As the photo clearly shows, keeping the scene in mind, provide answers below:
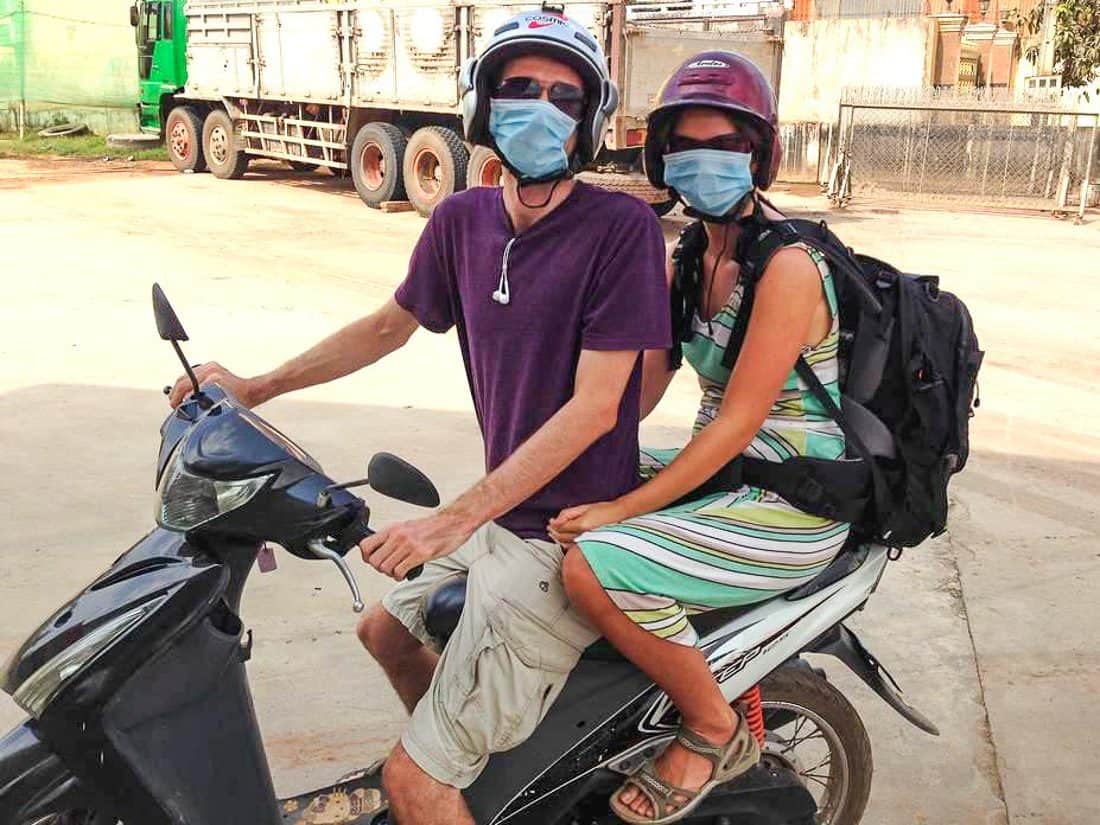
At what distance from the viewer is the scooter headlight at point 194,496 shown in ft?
6.55

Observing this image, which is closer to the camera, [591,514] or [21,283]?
[591,514]

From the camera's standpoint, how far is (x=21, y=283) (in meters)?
9.39

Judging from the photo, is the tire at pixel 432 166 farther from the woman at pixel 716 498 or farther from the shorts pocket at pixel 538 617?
the shorts pocket at pixel 538 617

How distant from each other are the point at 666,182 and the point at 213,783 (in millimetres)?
1484

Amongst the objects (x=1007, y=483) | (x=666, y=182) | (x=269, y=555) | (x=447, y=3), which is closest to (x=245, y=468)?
(x=269, y=555)

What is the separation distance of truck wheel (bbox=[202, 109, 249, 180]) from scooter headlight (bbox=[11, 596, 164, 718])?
631 inches

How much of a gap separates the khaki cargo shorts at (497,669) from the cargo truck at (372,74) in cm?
963

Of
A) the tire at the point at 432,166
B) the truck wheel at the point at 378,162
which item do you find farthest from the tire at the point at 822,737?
the truck wheel at the point at 378,162

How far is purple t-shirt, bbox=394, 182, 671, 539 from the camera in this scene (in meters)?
2.24

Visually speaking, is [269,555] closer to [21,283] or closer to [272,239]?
[21,283]

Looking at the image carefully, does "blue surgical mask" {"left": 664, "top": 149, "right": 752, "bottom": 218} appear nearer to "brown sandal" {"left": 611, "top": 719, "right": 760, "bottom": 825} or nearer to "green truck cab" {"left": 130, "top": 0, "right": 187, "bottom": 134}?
"brown sandal" {"left": 611, "top": 719, "right": 760, "bottom": 825}

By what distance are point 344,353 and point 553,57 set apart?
2.63 ft

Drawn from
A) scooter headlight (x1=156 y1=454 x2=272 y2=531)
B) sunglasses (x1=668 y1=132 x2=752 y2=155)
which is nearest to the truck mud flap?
sunglasses (x1=668 y1=132 x2=752 y2=155)

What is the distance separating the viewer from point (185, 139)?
18.0 meters
